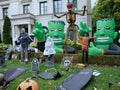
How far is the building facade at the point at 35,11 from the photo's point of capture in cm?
3462

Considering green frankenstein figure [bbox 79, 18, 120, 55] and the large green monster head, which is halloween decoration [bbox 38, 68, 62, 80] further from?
the large green monster head

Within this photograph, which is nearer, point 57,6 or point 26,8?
point 57,6

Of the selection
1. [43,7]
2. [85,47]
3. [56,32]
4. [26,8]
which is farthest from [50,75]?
[26,8]

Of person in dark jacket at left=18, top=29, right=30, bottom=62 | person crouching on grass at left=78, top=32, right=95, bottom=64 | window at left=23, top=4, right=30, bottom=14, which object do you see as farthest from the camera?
window at left=23, top=4, right=30, bottom=14

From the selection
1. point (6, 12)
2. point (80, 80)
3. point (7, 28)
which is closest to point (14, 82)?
point (80, 80)

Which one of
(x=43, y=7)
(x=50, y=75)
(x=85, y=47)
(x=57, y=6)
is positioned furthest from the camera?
(x=43, y=7)

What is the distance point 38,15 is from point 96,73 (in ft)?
89.0

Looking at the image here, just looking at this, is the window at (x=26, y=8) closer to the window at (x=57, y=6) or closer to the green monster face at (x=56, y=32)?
the window at (x=57, y=6)

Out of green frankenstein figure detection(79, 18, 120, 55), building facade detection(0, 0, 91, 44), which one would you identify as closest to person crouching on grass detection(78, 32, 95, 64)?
green frankenstein figure detection(79, 18, 120, 55)

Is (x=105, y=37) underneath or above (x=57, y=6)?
underneath

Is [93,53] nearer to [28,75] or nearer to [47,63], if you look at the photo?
[47,63]

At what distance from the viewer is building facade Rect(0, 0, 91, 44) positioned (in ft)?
114

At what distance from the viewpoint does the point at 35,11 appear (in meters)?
37.4

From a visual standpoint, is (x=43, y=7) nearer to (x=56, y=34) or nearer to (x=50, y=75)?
(x=56, y=34)
